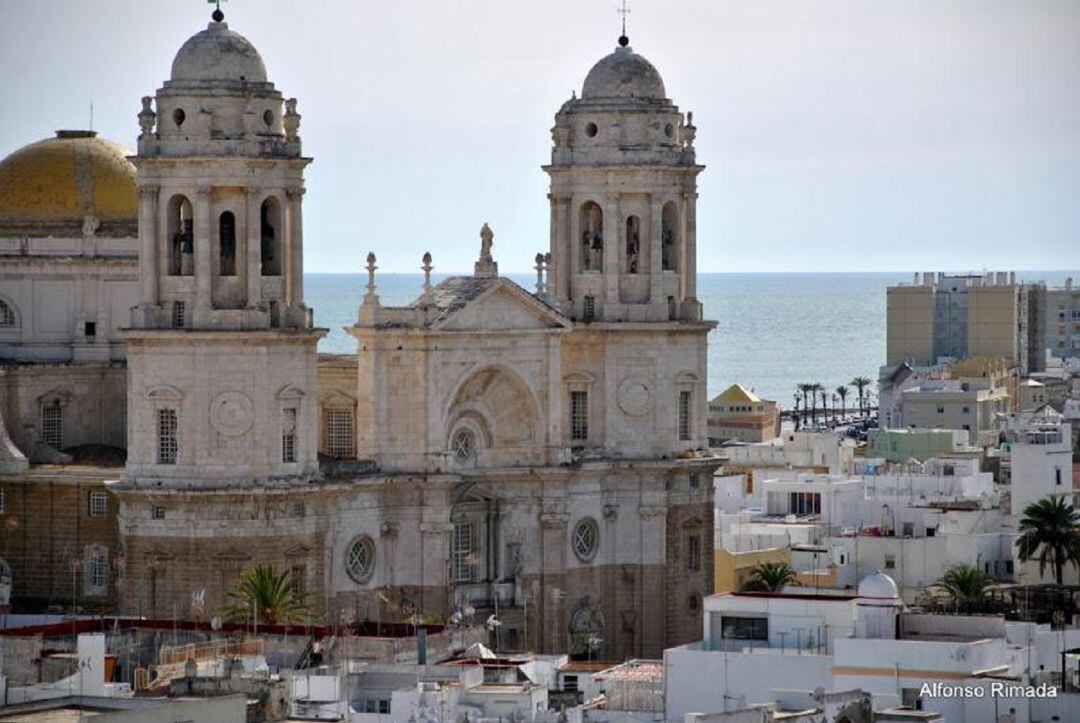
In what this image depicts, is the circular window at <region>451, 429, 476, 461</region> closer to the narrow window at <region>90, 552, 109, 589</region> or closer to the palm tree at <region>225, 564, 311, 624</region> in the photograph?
the palm tree at <region>225, 564, 311, 624</region>

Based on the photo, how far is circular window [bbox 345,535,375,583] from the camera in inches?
3580

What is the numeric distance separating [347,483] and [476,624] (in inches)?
161

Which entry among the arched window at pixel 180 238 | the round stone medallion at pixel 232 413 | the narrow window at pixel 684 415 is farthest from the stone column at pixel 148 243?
the narrow window at pixel 684 415

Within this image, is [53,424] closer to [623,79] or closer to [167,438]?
[167,438]

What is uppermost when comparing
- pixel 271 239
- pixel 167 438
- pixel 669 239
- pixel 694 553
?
pixel 669 239

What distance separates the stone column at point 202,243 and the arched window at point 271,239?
148 centimetres

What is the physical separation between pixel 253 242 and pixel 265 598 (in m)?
7.74

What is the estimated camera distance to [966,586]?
93562 mm

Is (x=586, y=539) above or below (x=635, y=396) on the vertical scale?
below

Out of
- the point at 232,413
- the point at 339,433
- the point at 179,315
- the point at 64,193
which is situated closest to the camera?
the point at 232,413

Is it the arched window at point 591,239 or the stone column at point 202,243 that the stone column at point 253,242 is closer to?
the stone column at point 202,243

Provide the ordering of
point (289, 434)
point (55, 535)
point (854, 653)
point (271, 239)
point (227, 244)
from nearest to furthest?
point (854, 653) < point (227, 244) < point (289, 434) < point (271, 239) < point (55, 535)

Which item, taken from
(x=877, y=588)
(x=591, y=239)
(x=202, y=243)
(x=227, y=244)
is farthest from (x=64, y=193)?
(x=877, y=588)

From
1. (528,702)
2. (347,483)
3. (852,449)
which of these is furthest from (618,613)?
(852,449)
